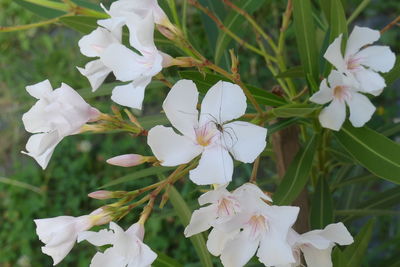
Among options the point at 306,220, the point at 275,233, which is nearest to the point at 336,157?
the point at 306,220

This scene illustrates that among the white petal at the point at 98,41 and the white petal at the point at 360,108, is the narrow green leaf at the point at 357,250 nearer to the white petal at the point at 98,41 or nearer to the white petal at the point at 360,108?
the white petal at the point at 360,108

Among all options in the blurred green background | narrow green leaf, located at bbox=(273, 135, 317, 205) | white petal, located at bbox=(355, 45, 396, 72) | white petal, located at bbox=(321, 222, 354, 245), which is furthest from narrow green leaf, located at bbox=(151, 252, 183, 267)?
the blurred green background

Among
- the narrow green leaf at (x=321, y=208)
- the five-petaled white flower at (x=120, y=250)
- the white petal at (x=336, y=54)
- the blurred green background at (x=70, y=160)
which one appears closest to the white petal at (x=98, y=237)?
the five-petaled white flower at (x=120, y=250)

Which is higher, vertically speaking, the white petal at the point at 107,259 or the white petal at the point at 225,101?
the white petal at the point at 225,101

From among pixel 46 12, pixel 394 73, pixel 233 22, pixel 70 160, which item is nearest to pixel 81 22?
pixel 46 12

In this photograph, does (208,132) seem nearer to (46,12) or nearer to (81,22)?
(81,22)
